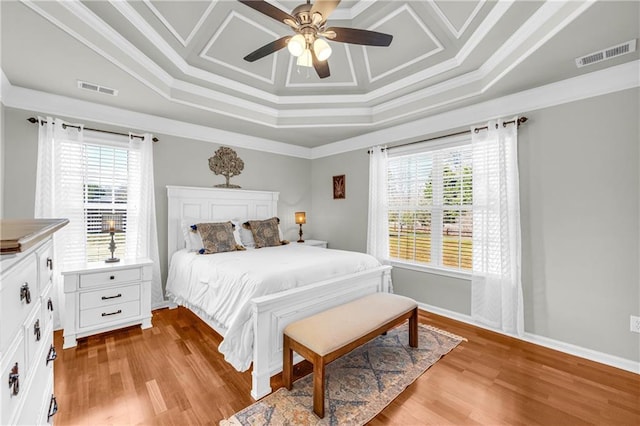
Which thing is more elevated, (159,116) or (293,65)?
(293,65)

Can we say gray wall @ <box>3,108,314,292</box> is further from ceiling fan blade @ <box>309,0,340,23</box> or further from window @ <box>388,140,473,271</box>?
ceiling fan blade @ <box>309,0,340,23</box>

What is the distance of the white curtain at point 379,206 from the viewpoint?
4.01 meters

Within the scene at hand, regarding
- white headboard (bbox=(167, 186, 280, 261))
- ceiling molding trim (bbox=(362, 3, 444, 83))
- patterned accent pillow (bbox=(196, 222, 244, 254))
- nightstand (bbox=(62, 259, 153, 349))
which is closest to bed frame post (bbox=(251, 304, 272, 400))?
patterned accent pillow (bbox=(196, 222, 244, 254))

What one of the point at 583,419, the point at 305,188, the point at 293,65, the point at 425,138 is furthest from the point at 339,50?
the point at 583,419

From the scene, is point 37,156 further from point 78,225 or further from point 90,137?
point 78,225

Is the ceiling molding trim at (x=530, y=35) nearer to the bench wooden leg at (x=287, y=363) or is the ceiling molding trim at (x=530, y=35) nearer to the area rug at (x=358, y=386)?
the area rug at (x=358, y=386)

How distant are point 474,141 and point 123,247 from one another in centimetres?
426

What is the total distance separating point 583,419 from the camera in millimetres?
1765

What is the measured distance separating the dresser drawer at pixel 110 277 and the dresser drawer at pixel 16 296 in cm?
192

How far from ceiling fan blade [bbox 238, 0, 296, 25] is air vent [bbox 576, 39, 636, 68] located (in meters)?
2.31

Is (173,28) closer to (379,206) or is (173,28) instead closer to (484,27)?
(484,27)

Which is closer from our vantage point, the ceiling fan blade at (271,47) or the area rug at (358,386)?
the area rug at (358,386)

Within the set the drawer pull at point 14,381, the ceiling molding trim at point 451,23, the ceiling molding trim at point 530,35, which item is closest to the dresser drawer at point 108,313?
the drawer pull at point 14,381

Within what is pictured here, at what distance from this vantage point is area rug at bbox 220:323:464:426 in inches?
68.7
